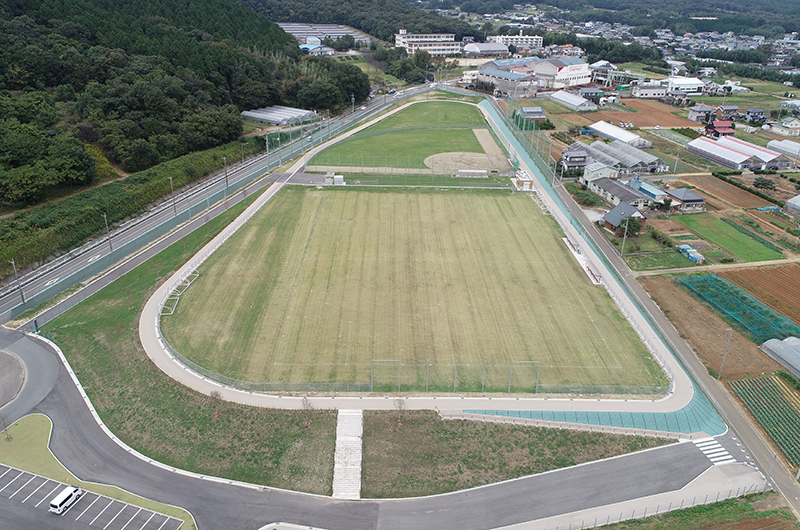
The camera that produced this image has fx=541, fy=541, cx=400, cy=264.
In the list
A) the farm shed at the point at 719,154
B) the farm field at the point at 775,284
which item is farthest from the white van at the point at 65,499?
the farm shed at the point at 719,154

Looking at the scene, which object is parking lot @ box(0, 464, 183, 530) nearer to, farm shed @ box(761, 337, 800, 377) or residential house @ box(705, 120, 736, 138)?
farm shed @ box(761, 337, 800, 377)

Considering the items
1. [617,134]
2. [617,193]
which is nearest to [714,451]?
[617,193]

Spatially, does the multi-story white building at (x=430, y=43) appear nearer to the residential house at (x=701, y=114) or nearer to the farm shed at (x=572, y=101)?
the farm shed at (x=572, y=101)

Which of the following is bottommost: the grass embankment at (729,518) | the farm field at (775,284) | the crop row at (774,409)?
the grass embankment at (729,518)

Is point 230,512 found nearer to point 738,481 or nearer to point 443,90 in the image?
point 738,481

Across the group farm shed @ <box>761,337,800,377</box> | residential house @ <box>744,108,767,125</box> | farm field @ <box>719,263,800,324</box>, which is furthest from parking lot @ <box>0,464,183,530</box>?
residential house @ <box>744,108,767,125</box>

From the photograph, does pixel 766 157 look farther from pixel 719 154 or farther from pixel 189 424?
pixel 189 424
